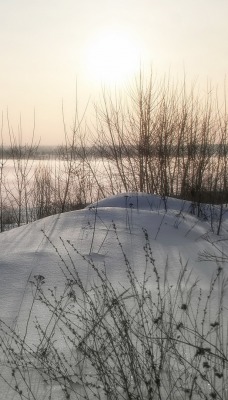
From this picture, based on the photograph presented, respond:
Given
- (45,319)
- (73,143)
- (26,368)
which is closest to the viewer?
(26,368)

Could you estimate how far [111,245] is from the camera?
3.51 meters

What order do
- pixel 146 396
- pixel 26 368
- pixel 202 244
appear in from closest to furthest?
pixel 146 396 → pixel 26 368 → pixel 202 244

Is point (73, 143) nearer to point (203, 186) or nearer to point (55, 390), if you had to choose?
point (203, 186)

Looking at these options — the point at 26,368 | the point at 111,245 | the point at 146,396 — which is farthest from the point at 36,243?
the point at 146,396

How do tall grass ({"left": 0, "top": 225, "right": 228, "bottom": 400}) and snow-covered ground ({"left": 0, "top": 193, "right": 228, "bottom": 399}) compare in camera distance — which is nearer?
tall grass ({"left": 0, "top": 225, "right": 228, "bottom": 400})

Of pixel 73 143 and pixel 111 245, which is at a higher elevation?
pixel 73 143

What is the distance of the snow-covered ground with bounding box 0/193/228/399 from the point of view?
106 inches

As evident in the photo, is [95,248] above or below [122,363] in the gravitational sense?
above

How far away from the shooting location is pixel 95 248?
3438 mm

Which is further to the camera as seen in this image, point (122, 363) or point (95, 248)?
point (95, 248)

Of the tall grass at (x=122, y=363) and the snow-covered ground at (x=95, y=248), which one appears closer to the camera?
the tall grass at (x=122, y=363)

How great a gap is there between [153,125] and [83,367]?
5.32 m

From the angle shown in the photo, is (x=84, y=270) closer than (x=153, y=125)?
Yes

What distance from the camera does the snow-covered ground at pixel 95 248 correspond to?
269 cm
